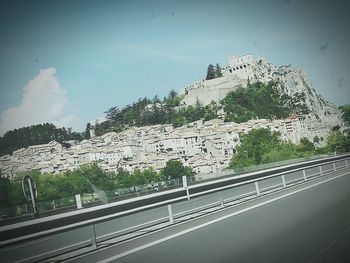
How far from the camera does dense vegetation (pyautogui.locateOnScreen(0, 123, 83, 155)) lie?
163m

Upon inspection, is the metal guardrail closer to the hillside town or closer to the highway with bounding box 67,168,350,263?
the highway with bounding box 67,168,350,263

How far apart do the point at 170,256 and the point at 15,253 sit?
192 inches

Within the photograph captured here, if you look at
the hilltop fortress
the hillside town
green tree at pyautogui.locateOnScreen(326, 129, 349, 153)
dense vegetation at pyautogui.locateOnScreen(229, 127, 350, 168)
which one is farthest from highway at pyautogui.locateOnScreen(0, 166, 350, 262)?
the hilltop fortress

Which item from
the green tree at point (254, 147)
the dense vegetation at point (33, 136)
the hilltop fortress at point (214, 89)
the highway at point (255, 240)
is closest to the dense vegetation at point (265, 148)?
the green tree at point (254, 147)

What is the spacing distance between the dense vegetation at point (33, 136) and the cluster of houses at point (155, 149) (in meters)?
3.35

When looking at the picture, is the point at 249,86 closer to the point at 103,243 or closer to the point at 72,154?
the point at 72,154

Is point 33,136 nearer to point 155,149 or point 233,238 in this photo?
point 155,149

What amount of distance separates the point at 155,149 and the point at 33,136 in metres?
52.3

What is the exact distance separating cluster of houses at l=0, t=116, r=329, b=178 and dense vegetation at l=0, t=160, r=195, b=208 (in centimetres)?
1092

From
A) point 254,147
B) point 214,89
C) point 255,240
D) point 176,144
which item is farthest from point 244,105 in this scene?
point 255,240

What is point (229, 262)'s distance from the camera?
5477mm

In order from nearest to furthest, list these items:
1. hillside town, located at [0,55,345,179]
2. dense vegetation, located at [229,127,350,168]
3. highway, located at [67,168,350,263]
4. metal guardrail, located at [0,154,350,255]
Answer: highway, located at [67,168,350,263] < metal guardrail, located at [0,154,350,255] < dense vegetation, located at [229,127,350,168] < hillside town, located at [0,55,345,179]

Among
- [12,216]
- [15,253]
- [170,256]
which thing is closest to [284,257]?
[170,256]

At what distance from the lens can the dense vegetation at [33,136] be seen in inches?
6412
